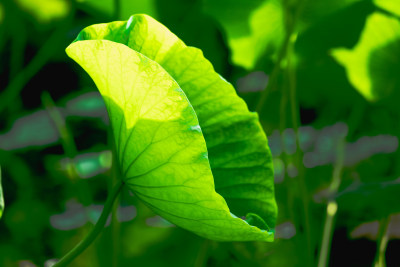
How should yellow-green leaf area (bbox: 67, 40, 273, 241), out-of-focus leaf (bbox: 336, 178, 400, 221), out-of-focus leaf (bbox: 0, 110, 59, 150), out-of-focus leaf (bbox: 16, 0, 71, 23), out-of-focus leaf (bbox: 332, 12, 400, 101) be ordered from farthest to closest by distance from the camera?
out-of-focus leaf (bbox: 16, 0, 71, 23)
out-of-focus leaf (bbox: 0, 110, 59, 150)
out-of-focus leaf (bbox: 332, 12, 400, 101)
out-of-focus leaf (bbox: 336, 178, 400, 221)
yellow-green leaf area (bbox: 67, 40, 273, 241)

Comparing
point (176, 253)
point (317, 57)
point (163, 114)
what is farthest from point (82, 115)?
point (163, 114)

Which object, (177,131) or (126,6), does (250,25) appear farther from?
(177,131)

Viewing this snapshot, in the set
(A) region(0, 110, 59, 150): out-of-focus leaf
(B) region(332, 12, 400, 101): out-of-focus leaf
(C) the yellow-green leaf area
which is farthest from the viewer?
(A) region(0, 110, 59, 150): out-of-focus leaf

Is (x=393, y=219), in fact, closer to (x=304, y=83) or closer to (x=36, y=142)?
(x=304, y=83)

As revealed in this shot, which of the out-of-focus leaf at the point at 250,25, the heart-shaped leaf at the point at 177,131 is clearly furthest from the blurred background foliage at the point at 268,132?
the heart-shaped leaf at the point at 177,131

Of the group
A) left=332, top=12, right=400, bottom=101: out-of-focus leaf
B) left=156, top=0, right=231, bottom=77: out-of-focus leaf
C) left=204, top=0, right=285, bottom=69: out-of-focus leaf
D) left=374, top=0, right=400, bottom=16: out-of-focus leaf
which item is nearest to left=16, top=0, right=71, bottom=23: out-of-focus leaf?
left=156, top=0, right=231, bottom=77: out-of-focus leaf

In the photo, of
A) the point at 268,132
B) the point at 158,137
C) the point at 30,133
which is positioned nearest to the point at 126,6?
the point at 30,133

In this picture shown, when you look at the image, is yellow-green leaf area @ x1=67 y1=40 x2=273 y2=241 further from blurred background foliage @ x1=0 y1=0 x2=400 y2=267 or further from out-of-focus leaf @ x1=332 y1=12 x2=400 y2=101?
out-of-focus leaf @ x1=332 y1=12 x2=400 y2=101
